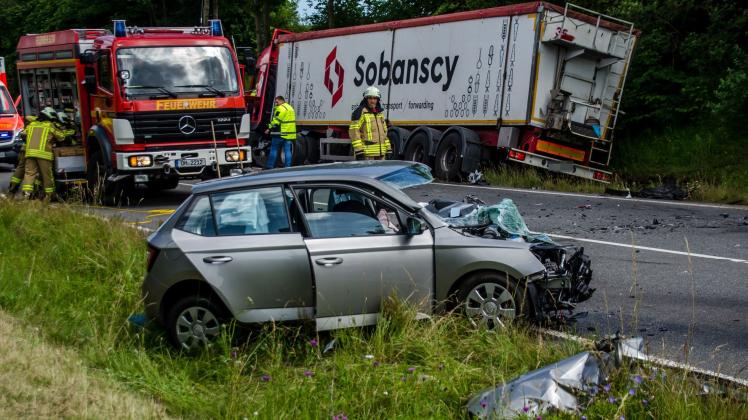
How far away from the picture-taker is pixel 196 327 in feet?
23.1

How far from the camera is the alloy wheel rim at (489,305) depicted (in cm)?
670

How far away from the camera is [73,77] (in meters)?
16.8

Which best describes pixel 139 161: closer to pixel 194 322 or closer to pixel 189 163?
pixel 189 163

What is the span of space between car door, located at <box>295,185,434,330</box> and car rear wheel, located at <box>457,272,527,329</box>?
279mm

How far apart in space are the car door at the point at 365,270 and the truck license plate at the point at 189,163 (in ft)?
28.2

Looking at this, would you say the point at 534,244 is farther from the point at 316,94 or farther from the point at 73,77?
the point at 316,94

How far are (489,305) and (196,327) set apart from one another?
2.17m

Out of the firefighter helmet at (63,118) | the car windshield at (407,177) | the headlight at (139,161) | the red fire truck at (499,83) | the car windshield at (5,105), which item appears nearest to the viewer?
the car windshield at (407,177)

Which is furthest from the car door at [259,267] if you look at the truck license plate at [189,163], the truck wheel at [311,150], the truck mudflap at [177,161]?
the truck wheel at [311,150]

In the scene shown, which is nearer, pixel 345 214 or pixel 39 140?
pixel 345 214

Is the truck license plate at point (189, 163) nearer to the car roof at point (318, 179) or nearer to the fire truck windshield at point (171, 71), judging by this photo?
the fire truck windshield at point (171, 71)

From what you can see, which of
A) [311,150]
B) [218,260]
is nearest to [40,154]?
[218,260]

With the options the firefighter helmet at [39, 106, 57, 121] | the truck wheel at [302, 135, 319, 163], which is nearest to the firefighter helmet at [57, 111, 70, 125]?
the firefighter helmet at [39, 106, 57, 121]

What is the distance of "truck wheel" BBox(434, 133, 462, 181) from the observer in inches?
773
